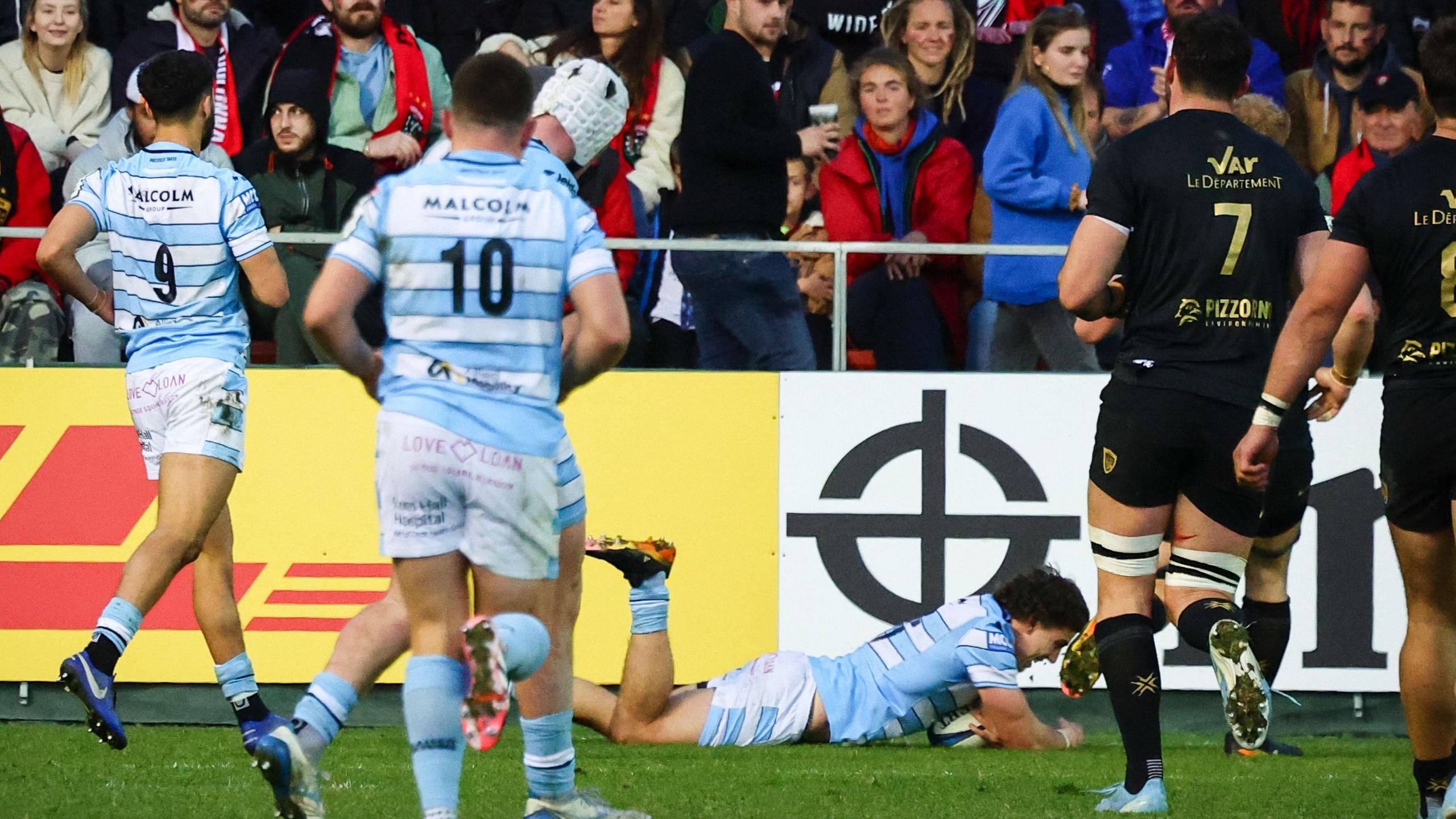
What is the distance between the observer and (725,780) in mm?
6793

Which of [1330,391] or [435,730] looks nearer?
[435,730]

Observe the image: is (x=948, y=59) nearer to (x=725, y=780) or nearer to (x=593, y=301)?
(x=725, y=780)

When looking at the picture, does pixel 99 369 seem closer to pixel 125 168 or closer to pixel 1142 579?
pixel 125 168

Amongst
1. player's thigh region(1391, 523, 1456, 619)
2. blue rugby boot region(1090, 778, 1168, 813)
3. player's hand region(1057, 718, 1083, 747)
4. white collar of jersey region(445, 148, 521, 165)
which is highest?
white collar of jersey region(445, 148, 521, 165)

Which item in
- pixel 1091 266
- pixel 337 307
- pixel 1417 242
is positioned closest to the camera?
pixel 337 307

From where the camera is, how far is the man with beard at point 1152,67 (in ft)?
34.3

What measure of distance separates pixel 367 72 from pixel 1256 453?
19.8 feet

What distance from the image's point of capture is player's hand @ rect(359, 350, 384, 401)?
476 centimetres

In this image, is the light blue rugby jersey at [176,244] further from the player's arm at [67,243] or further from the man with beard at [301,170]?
the man with beard at [301,170]

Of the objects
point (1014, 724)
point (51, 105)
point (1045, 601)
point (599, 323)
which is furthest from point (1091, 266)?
point (51, 105)

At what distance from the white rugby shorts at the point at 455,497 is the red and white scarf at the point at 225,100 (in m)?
5.87

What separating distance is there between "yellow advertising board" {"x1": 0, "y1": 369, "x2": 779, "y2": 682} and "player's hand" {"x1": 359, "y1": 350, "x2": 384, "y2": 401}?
159 inches

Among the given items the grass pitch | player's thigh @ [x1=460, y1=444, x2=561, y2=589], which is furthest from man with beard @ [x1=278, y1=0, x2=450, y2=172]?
player's thigh @ [x1=460, y1=444, x2=561, y2=589]

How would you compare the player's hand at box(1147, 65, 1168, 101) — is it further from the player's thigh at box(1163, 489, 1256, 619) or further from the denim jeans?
the player's thigh at box(1163, 489, 1256, 619)
